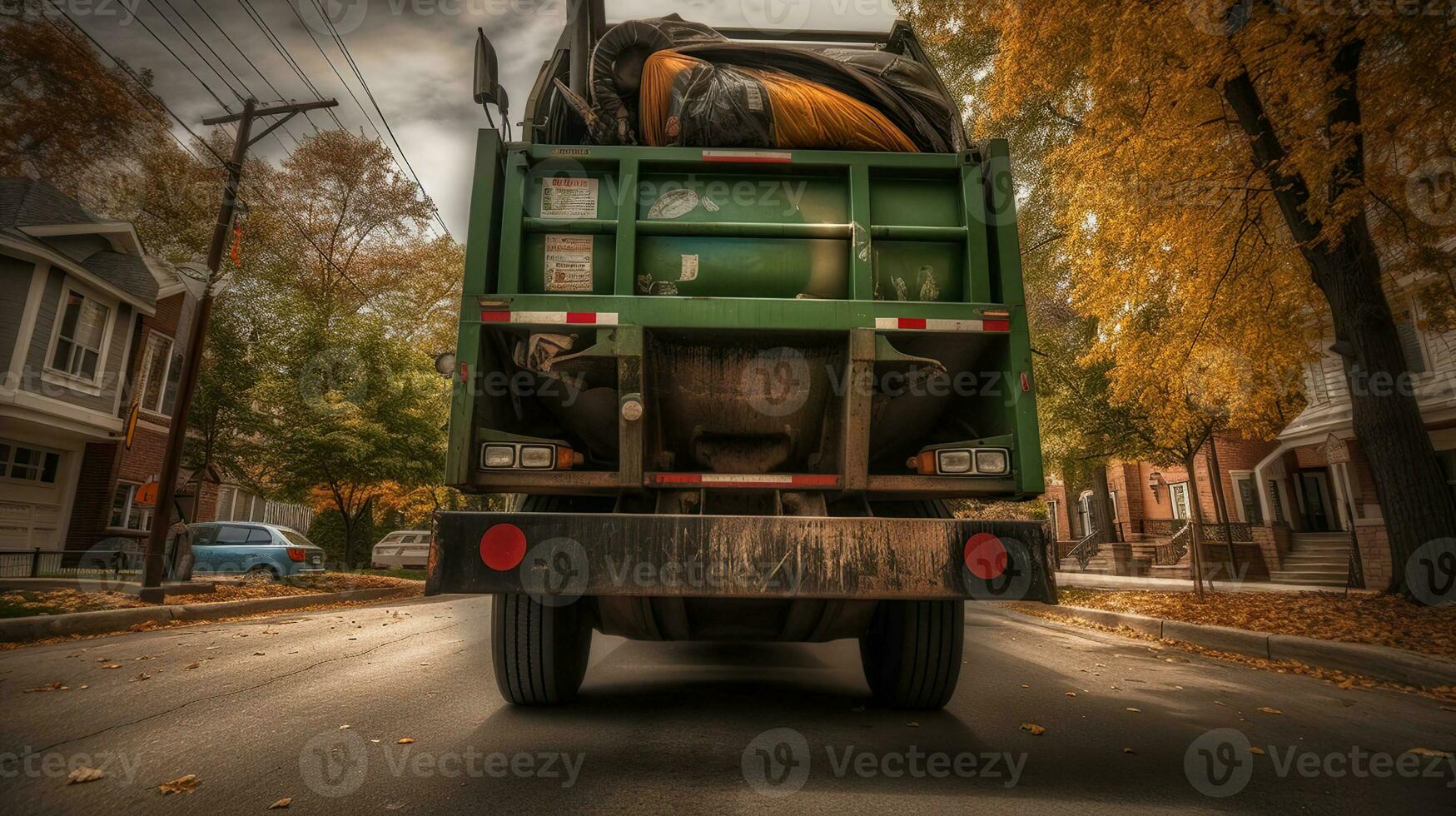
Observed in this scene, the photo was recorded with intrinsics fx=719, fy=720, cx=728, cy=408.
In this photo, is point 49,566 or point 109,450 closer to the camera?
point 49,566

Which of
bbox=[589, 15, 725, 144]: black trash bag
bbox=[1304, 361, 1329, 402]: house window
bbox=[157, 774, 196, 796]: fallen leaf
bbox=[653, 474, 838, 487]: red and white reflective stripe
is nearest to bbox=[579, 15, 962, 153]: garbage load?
bbox=[589, 15, 725, 144]: black trash bag

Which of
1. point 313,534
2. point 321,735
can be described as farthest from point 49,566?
point 321,735

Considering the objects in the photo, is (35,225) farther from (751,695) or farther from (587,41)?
(751,695)

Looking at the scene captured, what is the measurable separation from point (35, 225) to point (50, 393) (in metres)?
3.27

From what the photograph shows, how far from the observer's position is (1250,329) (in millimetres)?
9172

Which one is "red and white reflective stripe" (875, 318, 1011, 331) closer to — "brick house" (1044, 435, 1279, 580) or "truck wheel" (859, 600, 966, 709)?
"truck wheel" (859, 600, 966, 709)

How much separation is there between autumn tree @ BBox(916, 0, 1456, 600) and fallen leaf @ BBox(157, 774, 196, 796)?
893 centimetres

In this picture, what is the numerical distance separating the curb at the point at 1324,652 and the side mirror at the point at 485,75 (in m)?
7.50

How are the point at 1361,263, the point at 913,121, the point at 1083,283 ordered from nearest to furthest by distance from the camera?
the point at 913,121
the point at 1361,263
the point at 1083,283

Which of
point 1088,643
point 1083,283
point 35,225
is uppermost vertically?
point 35,225

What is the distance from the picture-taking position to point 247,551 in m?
14.2

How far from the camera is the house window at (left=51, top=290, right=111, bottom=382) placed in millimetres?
14672

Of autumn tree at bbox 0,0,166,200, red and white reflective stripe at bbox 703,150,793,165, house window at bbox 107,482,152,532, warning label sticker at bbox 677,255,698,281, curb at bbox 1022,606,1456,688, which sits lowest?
curb at bbox 1022,606,1456,688

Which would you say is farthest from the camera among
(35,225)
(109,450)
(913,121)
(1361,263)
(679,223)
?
(109,450)
